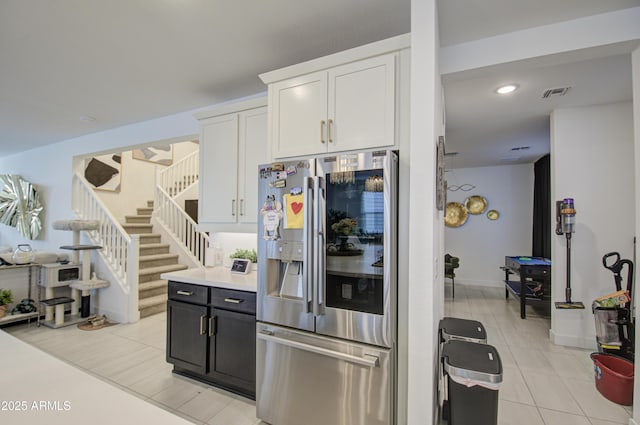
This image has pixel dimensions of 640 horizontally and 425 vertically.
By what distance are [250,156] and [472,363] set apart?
2.25 metres

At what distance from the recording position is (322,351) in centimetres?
181

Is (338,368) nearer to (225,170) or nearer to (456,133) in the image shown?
(225,170)

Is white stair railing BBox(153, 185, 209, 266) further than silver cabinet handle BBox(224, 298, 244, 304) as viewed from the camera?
Yes

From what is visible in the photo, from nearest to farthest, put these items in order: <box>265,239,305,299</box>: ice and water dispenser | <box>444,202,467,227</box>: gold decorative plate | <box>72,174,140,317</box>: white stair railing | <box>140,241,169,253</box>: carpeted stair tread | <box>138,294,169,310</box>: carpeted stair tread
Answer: <box>265,239,305,299</box>: ice and water dispenser
<box>72,174,140,317</box>: white stair railing
<box>138,294,169,310</box>: carpeted stair tread
<box>140,241,169,253</box>: carpeted stair tread
<box>444,202,467,227</box>: gold decorative plate

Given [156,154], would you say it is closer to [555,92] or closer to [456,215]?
[456,215]

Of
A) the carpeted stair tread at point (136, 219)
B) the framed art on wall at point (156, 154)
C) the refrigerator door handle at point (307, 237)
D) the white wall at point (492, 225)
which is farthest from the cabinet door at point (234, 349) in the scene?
the white wall at point (492, 225)

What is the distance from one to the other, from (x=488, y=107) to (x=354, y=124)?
2348 millimetres

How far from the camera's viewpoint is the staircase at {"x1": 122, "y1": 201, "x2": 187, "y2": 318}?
14.8 feet

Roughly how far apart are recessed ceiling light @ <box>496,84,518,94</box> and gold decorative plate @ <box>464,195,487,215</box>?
13.0 feet

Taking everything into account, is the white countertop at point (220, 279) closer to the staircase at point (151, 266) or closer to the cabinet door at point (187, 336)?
the cabinet door at point (187, 336)

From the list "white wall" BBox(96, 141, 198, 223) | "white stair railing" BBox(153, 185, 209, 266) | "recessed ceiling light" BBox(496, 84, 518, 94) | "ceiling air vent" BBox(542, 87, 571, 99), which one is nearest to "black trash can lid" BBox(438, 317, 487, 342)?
"recessed ceiling light" BBox(496, 84, 518, 94)

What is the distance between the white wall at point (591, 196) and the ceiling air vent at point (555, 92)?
0.51m

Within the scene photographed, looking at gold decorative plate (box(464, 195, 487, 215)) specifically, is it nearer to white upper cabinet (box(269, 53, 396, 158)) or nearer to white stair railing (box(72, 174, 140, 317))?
white upper cabinet (box(269, 53, 396, 158))

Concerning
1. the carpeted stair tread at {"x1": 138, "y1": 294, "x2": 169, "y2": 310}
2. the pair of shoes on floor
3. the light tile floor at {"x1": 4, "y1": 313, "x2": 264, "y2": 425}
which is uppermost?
the carpeted stair tread at {"x1": 138, "y1": 294, "x2": 169, "y2": 310}
